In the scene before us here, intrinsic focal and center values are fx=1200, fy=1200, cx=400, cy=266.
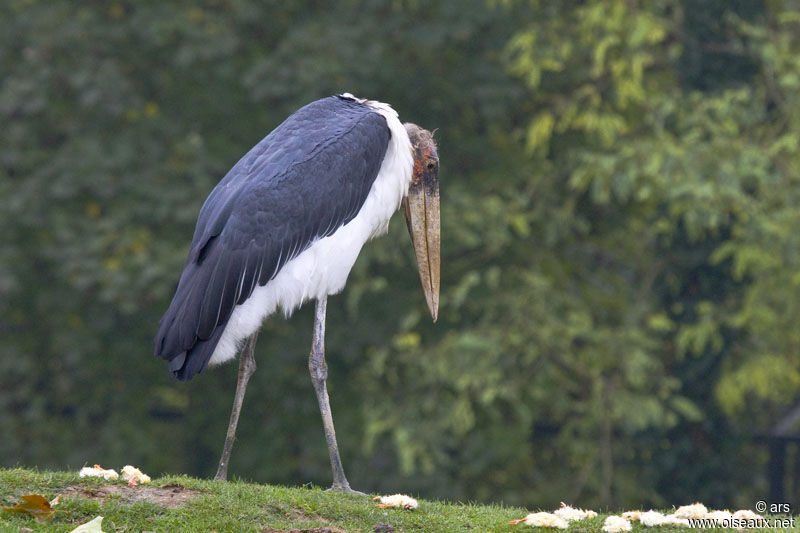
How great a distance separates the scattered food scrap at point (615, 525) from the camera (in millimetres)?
4328

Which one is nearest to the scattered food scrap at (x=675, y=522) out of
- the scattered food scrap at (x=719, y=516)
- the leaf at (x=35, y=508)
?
the scattered food scrap at (x=719, y=516)

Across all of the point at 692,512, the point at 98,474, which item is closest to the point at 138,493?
the point at 98,474

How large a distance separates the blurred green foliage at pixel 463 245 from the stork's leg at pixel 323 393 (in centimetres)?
445

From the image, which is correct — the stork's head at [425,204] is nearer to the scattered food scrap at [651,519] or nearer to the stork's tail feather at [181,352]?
the stork's tail feather at [181,352]

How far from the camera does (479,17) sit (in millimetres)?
10789

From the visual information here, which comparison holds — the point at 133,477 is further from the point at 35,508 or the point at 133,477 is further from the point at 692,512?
the point at 692,512

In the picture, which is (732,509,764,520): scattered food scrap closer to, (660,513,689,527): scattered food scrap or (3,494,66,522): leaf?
(660,513,689,527): scattered food scrap

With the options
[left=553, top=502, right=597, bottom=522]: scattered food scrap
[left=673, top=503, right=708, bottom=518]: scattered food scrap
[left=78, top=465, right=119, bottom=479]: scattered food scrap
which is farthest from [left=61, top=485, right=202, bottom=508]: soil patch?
[left=673, top=503, right=708, bottom=518]: scattered food scrap

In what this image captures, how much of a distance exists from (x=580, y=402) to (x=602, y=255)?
66.4 inches

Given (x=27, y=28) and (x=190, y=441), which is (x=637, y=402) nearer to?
(x=190, y=441)

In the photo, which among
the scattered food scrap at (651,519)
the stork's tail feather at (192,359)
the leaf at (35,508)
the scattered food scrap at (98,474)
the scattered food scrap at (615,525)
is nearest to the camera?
the leaf at (35,508)

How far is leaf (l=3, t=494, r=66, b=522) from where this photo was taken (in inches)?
163

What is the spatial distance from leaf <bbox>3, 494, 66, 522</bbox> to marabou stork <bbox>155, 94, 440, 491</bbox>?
989 mm

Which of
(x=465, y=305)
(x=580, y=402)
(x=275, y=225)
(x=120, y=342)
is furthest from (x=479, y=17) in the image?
(x=275, y=225)
